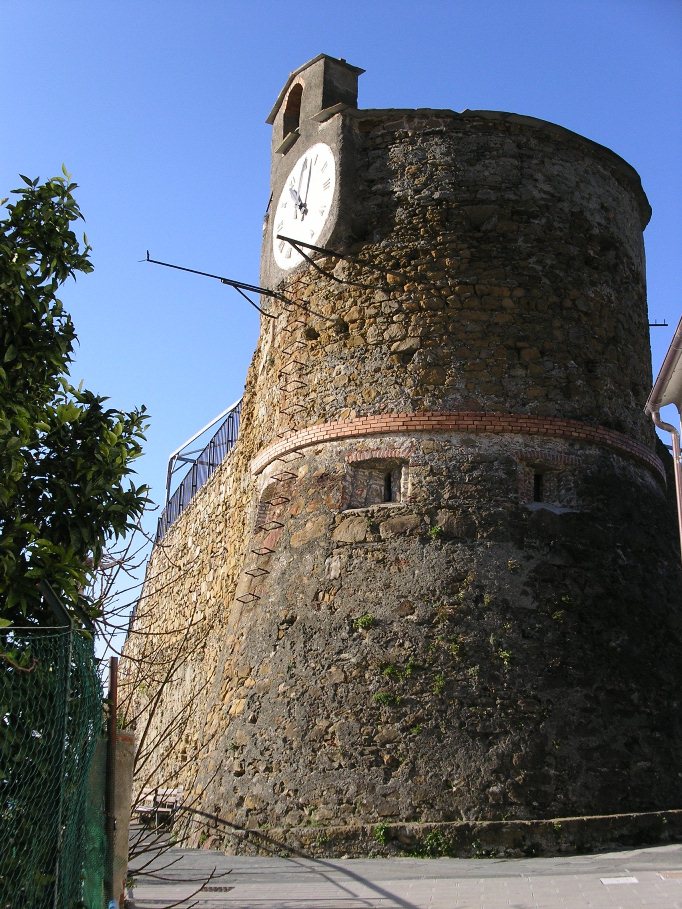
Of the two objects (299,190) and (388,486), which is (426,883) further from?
(299,190)

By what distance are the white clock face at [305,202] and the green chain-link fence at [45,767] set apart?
7.53 metres

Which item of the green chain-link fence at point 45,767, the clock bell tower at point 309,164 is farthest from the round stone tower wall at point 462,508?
the green chain-link fence at point 45,767

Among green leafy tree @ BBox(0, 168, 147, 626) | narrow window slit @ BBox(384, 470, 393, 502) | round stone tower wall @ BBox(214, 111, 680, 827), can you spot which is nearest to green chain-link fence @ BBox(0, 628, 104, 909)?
green leafy tree @ BBox(0, 168, 147, 626)

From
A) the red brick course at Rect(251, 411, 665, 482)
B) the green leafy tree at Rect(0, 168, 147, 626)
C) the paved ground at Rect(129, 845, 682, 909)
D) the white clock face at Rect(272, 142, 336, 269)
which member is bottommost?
the paved ground at Rect(129, 845, 682, 909)

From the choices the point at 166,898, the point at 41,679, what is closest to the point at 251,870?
the point at 166,898

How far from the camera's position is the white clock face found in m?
12.0

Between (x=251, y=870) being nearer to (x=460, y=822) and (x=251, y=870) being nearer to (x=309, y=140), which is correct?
(x=460, y=822)

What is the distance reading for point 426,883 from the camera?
7.91 metres

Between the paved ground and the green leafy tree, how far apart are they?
92.3 inches

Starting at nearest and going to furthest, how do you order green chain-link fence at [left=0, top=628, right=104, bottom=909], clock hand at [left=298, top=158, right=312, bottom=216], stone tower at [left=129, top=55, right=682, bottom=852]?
1. green chain-link fence at [left=0, top=628, right=104, bottom=909]
2. stone tower at [left=129, top=55, right=682, bottom=852]
3. clock hand at [left=298, top=158, right=312, bottom=216]

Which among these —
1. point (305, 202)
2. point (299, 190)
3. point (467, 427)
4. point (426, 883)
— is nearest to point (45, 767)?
point (426, 883)

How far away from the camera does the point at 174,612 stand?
→ 17.6 m

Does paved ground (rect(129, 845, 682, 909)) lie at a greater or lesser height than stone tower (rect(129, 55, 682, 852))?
lesser

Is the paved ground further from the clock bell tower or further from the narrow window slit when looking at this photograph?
the clock bell tower
